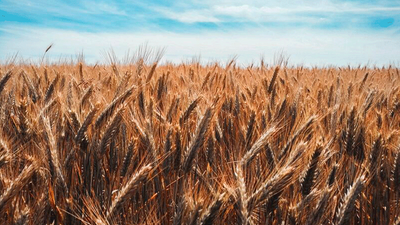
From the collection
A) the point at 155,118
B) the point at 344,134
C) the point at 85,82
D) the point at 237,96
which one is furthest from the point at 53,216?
the point at 85,82

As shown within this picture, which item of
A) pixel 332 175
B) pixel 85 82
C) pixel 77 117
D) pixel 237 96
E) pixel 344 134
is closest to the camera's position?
pixel 332 175

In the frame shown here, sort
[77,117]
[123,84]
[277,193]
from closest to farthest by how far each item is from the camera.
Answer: [277,193]
[77,117]
[123,84]

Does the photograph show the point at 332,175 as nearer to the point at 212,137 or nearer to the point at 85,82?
the point at 212,137

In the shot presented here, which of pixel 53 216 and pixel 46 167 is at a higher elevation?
pixel 46 167

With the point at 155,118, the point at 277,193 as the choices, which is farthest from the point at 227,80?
the point at 277,193

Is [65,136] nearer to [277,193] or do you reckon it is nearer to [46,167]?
[46,167]

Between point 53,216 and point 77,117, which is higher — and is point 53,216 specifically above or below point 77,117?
below

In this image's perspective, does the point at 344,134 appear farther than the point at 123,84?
No

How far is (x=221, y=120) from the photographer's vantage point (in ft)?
6.45

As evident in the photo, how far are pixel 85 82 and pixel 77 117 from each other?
1.70 m

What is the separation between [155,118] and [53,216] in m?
0.69

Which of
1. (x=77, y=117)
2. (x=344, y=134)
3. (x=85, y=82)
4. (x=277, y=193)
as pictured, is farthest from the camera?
(x=85, y=82)

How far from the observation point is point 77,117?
1469mm

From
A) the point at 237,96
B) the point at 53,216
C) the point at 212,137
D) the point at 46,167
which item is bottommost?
the point at 53,216
